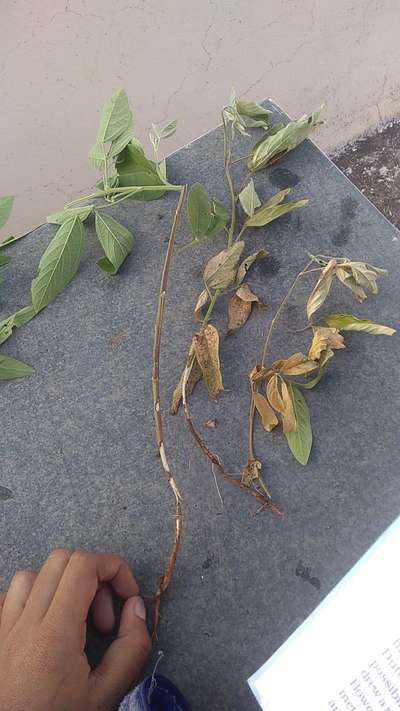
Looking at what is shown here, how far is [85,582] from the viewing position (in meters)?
0.56

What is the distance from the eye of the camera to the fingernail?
1.93ft

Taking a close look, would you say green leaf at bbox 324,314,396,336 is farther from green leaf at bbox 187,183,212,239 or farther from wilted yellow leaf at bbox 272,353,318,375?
green leaf at bbox 187,183,212,239

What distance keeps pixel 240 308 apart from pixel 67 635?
39 cm

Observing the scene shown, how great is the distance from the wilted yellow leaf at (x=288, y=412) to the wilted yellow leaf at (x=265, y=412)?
0.01 m

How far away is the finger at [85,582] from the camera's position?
550 mm

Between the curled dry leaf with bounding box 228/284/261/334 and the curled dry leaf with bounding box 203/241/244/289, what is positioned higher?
the curled dry leaf with bounding box 203/241/244/289

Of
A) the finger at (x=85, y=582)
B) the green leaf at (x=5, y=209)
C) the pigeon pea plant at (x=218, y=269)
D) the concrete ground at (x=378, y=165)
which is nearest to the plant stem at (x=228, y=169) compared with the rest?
the pigeon pea plant at (x=218, y=269)

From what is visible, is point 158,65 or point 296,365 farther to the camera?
point 158,65

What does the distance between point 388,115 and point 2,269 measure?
39.0 inches

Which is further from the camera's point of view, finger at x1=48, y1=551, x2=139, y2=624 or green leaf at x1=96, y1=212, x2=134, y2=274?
green leaf at x1=96, y1=212, x2=134, y2=274

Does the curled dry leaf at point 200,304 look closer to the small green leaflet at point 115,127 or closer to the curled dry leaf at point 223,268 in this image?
the curled dry leaf at point 223,268

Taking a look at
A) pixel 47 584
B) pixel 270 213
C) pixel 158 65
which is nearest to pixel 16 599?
pixel 47 584

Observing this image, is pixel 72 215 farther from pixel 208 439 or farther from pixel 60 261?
pixel 208 439

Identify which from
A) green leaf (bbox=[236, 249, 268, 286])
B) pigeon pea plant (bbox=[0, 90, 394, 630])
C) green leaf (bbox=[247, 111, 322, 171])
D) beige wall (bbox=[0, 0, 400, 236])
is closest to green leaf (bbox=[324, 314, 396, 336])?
pigeon pea plant (bbox=[0, 90, 394, 630])
